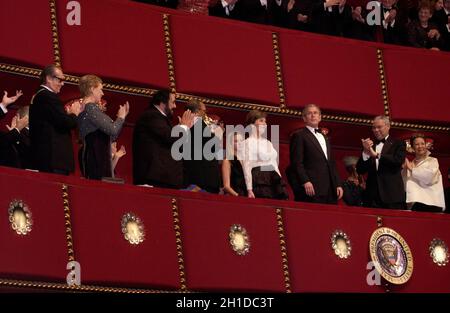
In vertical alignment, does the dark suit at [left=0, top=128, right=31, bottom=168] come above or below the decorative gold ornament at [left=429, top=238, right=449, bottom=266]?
above

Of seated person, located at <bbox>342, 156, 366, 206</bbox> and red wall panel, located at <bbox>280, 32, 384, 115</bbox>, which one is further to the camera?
red wall panel, located at <bbox>280, 32, 384, 115</bbox>

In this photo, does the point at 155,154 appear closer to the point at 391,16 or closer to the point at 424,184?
the point at 424,184

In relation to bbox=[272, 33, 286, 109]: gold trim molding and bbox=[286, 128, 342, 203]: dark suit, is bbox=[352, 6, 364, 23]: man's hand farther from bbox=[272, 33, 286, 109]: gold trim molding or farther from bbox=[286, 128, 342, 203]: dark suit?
bbox=[286, 128, 342, 203]: dark suit

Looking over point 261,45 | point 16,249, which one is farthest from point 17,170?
point 261,45

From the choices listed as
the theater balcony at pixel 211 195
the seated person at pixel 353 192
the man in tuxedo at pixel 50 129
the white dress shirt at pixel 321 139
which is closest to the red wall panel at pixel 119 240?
the theater balcony at pixel 211 195

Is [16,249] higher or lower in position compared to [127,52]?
lower

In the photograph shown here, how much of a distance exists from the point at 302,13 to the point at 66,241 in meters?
5.01

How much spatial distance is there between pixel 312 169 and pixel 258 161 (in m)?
0.59

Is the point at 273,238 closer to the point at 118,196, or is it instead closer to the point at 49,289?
the point at 118,196

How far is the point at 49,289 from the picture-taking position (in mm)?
10438

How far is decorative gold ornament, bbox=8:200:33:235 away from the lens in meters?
10.3

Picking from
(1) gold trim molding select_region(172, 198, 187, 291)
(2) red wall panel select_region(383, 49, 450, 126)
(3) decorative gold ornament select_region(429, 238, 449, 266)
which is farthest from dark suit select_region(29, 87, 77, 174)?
(2) red wall panel select_region(383, 49, 450, 126)

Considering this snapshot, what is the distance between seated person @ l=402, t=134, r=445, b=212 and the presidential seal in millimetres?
750
